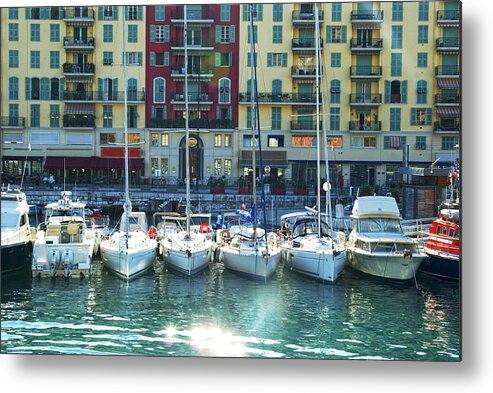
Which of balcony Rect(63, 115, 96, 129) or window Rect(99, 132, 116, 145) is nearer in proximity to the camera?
balcony Rect(63, 115, 96, 129)

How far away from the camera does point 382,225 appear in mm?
10078

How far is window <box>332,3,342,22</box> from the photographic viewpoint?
7.95m

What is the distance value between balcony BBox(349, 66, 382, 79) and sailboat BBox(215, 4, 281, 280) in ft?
3.79

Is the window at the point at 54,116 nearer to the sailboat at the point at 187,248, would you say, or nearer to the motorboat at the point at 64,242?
the motorboat at the point at 64,242

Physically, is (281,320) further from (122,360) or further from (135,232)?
(135,232)

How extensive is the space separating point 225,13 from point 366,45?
1.47 m

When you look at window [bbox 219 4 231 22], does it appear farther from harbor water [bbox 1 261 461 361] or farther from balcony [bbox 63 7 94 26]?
harbor water [bbox 1 261 461 361]

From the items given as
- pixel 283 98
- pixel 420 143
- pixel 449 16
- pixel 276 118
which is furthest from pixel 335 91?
pixel 449 16

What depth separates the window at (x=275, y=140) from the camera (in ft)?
30.8

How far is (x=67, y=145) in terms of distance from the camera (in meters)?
9.05

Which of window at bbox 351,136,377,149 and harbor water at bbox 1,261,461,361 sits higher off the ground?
window at bbox 351,136,377,149

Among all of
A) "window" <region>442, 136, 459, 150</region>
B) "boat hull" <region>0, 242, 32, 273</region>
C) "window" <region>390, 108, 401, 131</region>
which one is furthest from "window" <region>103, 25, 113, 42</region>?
"window" <region>442, 136, 459, 150</region>

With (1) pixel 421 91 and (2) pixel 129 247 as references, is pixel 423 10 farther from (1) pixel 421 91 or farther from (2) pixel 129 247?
(2) pixel 129 247

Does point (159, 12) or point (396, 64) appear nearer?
point (159, 12)
